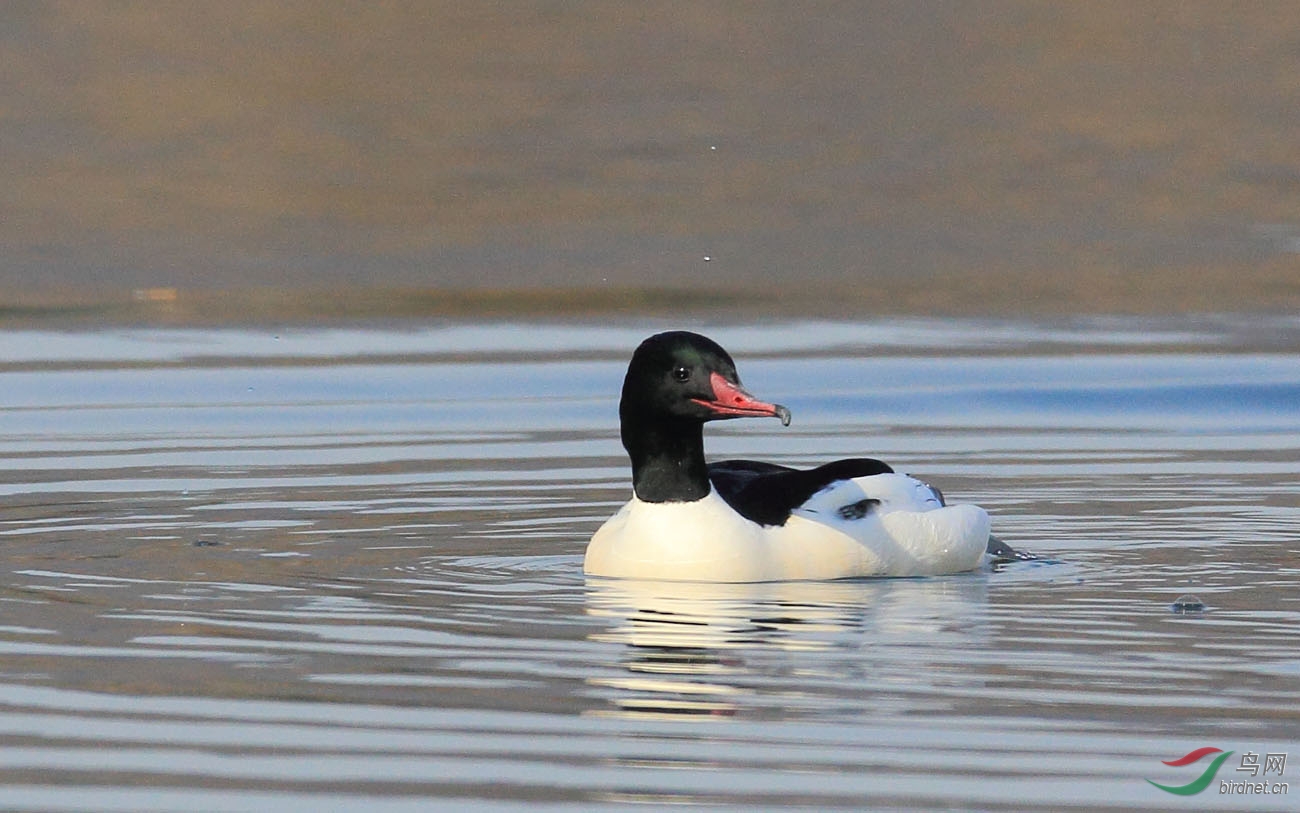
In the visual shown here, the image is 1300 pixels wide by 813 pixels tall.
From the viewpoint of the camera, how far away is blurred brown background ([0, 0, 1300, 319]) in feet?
65.1

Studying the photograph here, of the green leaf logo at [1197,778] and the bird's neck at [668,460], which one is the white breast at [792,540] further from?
the green leaf logo at [1197,778]

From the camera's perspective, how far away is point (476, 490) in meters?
11.7

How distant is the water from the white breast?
11 cm

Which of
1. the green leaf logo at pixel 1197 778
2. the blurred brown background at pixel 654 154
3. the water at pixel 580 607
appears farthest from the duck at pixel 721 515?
the blurred brown background at pixel 654 154

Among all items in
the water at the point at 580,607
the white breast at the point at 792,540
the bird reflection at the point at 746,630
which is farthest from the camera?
the white breast at the point at 792,540

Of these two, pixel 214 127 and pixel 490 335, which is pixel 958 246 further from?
pixel 214 127

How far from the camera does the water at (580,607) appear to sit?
21.6 feet

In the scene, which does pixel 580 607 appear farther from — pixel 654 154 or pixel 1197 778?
pixel 654 154

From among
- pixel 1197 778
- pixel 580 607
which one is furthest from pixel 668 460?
pixel 1197 778

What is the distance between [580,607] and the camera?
8.84 metres

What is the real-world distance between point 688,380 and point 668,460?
0.31 meters

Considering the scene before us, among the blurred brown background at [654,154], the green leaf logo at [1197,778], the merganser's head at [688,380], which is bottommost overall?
the green leaf logo at [1197,778]

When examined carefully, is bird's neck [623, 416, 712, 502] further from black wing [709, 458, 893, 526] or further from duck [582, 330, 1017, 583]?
black wing [709, 458, 893, 526]

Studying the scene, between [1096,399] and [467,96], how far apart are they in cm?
1063
